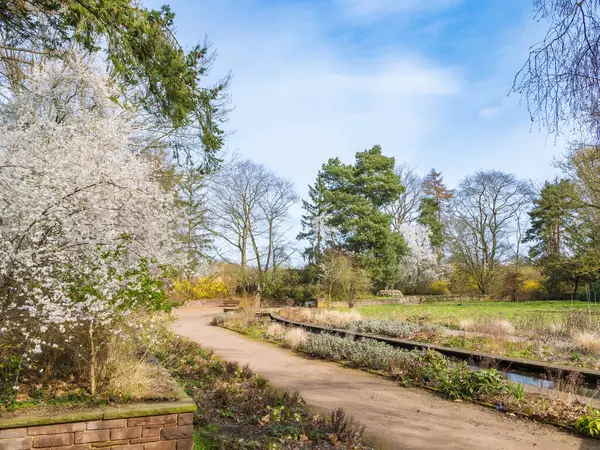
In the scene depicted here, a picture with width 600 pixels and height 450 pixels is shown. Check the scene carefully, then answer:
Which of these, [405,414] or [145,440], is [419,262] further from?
[145,440]

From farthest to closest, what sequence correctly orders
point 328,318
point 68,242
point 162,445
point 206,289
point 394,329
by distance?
point 206,289 → point 328,318 → point 394,329 → point 68,242 → point 162,445

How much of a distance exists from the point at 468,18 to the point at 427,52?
4.26ft

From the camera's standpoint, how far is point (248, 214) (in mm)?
28312

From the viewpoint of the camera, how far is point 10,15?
5.34 meters

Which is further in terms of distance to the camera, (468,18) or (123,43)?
(123,43)

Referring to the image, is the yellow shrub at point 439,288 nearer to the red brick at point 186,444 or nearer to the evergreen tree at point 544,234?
the evergreen tree at point 544,234

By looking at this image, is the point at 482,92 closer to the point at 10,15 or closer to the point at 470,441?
the point at 470,441

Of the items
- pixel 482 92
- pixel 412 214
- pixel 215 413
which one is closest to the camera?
pixel 482 92

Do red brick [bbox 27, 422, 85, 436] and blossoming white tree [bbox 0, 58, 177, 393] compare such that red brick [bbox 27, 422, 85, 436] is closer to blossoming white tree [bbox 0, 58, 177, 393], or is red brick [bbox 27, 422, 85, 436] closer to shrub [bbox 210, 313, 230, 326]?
blossoming white tree [bbox 0, 58, 177, 393]

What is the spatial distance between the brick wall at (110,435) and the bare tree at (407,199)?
112ft

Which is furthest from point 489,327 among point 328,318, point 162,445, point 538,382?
point 162,445

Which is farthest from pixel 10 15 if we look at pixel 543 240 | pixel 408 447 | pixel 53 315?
pixel 543 240

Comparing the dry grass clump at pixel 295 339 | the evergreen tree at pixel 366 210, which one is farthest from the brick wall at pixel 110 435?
the evergreen tree at pixel 366 210

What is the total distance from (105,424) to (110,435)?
0.35 ft
